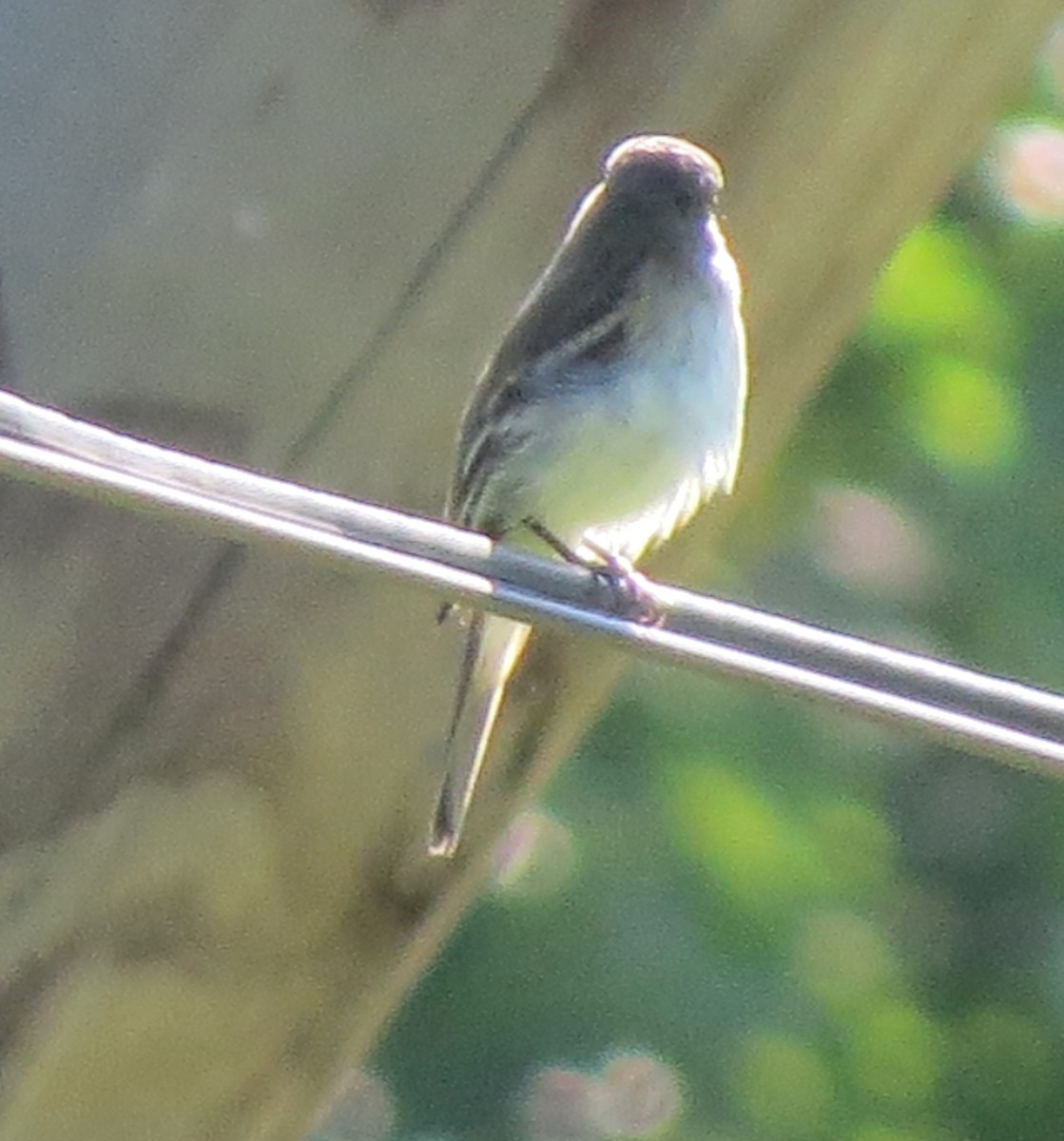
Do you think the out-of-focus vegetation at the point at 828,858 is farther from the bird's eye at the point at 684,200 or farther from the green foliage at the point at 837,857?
the bird's eye at the point at 684,200

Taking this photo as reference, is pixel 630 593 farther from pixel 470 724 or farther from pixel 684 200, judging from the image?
pixel 684 200

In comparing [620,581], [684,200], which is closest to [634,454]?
[684,200]

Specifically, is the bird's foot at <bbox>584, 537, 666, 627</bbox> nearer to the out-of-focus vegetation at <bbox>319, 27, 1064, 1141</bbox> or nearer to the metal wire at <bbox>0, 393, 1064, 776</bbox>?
the metal wire at <bbox>0, 393, 1064, 776</bbox>

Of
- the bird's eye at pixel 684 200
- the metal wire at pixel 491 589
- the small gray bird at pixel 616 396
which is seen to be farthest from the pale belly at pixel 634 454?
the metal wire at pixel 491 589

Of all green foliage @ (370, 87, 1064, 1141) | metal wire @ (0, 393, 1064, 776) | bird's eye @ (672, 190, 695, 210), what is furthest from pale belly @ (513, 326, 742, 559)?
metal wire @ (0, 393, 1064, 776)

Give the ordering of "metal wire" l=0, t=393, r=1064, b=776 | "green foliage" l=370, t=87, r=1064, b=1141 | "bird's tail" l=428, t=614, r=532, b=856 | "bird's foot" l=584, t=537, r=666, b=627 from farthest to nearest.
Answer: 1. "green foliage" l=370, t=87, r=1064, b=1141
2. "bird's tail" l=428, t=614, r=532, b=856
3. "bird's foot" l=584, t=537, r=666, b=627
4. "metal wire" l=0, t=393, r=1064, b=776

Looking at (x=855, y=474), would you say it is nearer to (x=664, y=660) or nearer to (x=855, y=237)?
(x=855, y=237)

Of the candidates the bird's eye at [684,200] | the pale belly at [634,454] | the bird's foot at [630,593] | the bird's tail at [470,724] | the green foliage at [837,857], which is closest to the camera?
the bird's foot at [630,593]
